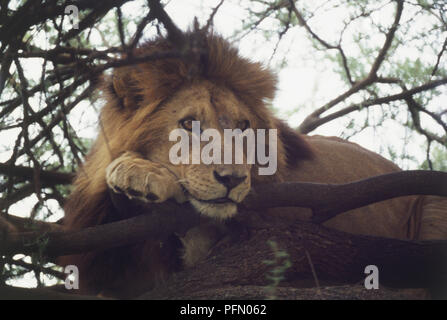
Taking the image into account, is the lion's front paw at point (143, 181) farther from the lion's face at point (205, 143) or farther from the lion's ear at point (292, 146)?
the lion's ear at point (292, 146)

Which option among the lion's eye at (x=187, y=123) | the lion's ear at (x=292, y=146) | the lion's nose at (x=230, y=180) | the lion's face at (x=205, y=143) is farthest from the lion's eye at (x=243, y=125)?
the lion's nose at (x=230, y=180)

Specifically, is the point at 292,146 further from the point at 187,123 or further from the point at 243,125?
the point at 187,123

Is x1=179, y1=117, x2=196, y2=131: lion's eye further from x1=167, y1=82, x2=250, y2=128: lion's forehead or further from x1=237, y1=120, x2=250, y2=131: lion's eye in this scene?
x1=237, y1=120, x2=250, y2=131: lion's eye

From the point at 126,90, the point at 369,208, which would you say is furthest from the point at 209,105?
the point at 369,208

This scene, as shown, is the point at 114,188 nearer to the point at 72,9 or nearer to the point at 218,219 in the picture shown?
the point at 218,219

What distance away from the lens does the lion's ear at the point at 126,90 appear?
384 centimetres

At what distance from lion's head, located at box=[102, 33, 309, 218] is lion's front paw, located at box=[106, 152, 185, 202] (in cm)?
12

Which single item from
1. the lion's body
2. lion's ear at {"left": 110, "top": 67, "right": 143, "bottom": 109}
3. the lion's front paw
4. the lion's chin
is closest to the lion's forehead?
lion's ear at {"left": 110, "top": 67, "right": 143, "bottom": 109}

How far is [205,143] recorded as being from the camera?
3424 mm

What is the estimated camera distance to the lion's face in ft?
10.2

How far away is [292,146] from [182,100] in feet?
3.35

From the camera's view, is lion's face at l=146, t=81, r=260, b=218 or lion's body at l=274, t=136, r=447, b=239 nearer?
lion's face at l=146, t=81, r=260, b=218

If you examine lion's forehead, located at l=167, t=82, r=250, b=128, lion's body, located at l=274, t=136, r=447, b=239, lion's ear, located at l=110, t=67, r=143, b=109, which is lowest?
lion's body, located at l=274, t=136, r=447, b=239

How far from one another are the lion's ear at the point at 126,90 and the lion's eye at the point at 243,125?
2.30ft
